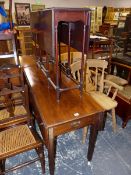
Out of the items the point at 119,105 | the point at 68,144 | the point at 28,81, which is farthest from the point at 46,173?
the point at 119,105

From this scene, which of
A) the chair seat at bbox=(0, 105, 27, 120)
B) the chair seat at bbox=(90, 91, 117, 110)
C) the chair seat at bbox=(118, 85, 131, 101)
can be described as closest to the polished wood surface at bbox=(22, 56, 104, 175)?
the chair seat at bbox=(0, 105, 27, 120)

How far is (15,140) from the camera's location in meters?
1.29

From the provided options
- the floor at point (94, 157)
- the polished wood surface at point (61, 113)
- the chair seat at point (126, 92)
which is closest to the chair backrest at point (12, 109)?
the polished wood surface at point (61, 113)

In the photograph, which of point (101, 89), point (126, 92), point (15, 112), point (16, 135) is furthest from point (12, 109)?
point (126, 92)

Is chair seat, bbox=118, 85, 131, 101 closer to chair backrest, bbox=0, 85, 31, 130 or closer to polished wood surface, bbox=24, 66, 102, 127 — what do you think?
polished wood surface, bbox=24, 66, 102, 127

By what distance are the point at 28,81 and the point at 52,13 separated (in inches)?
34.0

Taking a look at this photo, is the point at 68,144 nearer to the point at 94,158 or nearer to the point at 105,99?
the point at 94,158

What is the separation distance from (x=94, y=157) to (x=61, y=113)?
0.83 metres

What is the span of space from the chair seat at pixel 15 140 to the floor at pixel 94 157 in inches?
18.0

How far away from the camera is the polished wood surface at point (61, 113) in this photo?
1145 mm

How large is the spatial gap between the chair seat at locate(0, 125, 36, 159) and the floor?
0.46 metres

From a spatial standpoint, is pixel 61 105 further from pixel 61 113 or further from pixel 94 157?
pixel 94 157

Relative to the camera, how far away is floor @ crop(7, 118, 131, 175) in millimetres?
1542

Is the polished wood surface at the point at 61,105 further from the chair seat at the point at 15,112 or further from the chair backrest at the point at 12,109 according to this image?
the chair seat at the point at 15,112
